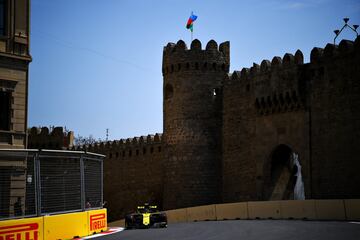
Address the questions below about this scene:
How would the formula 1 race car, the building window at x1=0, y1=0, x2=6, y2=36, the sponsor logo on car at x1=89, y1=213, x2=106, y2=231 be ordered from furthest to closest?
the building window at x1=0, y1=0, x2=6, y2=36, the formula 1 race car, the sponsor logo on car at x1=89, y1=213, x2=106, y2=231

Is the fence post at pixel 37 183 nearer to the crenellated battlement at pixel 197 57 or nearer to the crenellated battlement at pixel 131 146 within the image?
the crenellated battlement at pixel 197 57

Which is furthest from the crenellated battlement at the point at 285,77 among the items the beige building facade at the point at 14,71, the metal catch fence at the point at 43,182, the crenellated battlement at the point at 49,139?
the crenellated battlement at the point at 49,139

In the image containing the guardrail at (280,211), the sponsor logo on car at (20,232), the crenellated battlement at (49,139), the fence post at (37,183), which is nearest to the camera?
the sponsor logo on car at (20,232)

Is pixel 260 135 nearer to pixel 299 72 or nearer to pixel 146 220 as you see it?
pixel 299 72

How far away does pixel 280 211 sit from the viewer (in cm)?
2634

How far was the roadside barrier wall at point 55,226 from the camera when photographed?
49.9 feet

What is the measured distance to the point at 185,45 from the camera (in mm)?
35438

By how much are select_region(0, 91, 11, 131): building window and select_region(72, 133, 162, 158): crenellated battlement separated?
14.4 meters

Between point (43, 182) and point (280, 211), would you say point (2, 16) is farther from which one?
point (280, 211)

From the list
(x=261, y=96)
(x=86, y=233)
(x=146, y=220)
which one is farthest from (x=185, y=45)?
(x=86, y=233)

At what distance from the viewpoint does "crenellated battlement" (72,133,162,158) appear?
39719mm

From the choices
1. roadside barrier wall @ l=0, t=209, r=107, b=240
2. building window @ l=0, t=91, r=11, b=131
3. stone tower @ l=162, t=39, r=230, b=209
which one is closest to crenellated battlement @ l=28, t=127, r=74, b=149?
stone tower @ l=162, t=39, r=230, b=209

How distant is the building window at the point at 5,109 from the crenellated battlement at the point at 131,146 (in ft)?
47.3

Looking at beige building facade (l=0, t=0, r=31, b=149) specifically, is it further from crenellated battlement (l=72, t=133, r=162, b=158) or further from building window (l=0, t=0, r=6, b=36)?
crenellated battlement (l=72, t=133, r=162, b=158)
